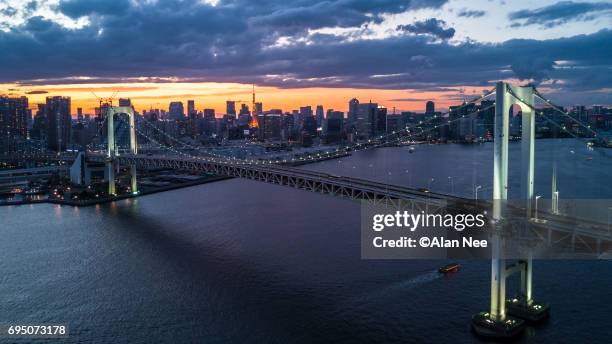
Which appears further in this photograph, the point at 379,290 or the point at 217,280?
the point at 217,280

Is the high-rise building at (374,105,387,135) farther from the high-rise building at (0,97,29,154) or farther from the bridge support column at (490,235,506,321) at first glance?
the bridge support column at (490,235,506,321)

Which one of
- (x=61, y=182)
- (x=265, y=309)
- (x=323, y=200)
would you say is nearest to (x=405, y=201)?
(x=265, y=309)

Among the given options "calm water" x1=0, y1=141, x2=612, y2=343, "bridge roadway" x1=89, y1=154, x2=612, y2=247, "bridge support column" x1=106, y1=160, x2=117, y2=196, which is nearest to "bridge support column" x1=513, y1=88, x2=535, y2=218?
"bridge roadway" x1=89, y1=154, x2=612, y2=247

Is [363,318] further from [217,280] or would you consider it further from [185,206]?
[185,206]

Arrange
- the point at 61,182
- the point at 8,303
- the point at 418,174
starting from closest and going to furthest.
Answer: the point at 8,303 < the point at 61,182 < the point at 418,174

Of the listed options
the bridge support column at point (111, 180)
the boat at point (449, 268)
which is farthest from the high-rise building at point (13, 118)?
the boat at point (449, 268)

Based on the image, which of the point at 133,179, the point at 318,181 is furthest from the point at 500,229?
the point at 133,179
